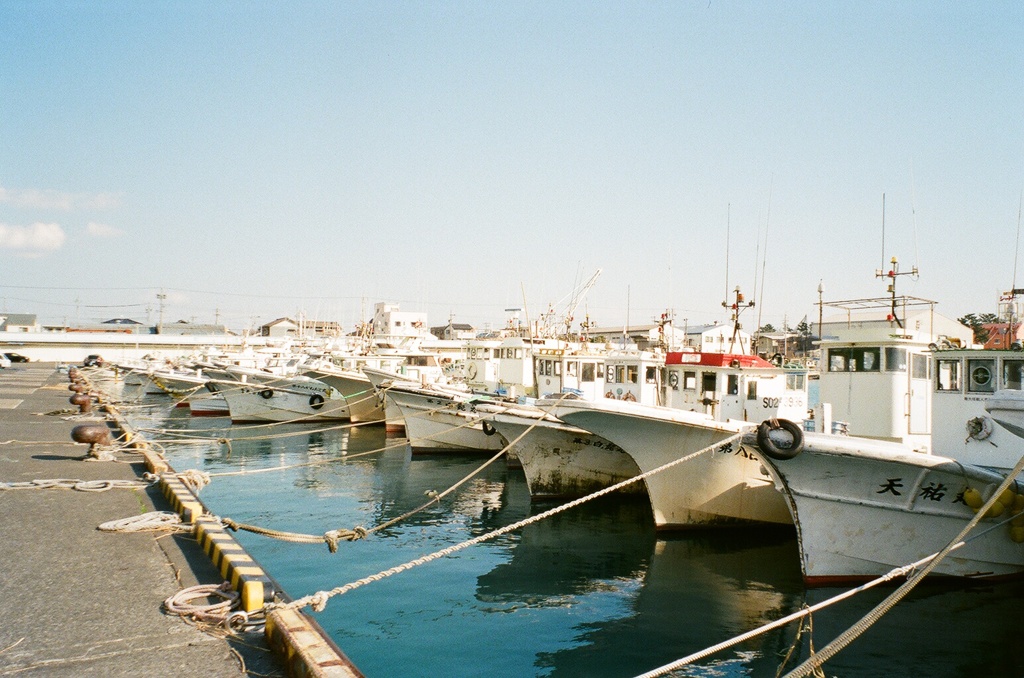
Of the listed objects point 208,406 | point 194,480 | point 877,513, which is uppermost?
point 877,513

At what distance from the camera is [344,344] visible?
46.7 meters

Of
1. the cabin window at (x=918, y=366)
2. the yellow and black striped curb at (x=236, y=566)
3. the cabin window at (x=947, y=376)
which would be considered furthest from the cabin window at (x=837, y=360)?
the yellow and black striped curb at (x=236, y=566)

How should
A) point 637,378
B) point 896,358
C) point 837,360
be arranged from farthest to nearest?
point 637,378 < point 837,360 < point 896,358

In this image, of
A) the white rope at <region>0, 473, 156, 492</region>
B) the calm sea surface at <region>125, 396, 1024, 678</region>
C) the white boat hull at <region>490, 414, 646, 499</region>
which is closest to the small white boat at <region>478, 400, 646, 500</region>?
the white boat hull at <region>490, 414, 646, 499</region>

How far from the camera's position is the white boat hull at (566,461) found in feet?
55.5

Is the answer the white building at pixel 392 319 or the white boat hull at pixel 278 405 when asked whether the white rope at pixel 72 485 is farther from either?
the white building at pixel 392 319

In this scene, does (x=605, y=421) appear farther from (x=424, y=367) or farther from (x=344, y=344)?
(x=344, y=344)

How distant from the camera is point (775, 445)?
32.4 feet

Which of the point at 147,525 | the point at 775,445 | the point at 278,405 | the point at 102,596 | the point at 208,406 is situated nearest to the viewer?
the point at 102,596

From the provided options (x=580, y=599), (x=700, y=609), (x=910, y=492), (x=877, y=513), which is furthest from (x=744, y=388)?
(x=580, y=599)

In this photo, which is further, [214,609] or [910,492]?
Answer: [910,492]

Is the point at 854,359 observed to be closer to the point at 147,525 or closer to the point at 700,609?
the point at 700,609

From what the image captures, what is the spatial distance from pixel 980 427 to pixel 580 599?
20.8 ft

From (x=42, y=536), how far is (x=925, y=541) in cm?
1146
